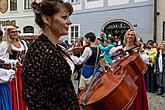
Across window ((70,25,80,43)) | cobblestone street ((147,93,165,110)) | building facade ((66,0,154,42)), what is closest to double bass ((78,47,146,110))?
cobblestone street ((147,93,165,110))

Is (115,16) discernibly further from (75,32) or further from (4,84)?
(4,84)

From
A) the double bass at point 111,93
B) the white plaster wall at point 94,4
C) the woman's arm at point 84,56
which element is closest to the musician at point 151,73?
the woman's arm at point 84,56

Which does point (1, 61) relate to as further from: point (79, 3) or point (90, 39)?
point (79, 3)

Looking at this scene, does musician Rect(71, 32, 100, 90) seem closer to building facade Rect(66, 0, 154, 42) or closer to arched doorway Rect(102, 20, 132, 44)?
building facade Rect(66, 0, 154, 42)

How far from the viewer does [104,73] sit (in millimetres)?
3885

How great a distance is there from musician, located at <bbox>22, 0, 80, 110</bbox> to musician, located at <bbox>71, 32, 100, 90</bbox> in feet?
15.2

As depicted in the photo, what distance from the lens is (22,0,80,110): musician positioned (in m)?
1.82

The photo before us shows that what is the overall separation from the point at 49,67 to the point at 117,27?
15.2m

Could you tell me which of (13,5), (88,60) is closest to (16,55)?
(88,60)

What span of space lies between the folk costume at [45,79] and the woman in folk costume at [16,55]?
3044 mm

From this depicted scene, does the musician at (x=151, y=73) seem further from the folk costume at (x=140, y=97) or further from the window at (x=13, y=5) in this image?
the window at (x=13, y=5)

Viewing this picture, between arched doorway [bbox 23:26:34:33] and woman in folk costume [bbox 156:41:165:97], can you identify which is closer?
woman in folk costume [bbox 156:41:165:97]

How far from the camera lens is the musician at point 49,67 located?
1820 mm

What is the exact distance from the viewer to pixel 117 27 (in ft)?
55.3
